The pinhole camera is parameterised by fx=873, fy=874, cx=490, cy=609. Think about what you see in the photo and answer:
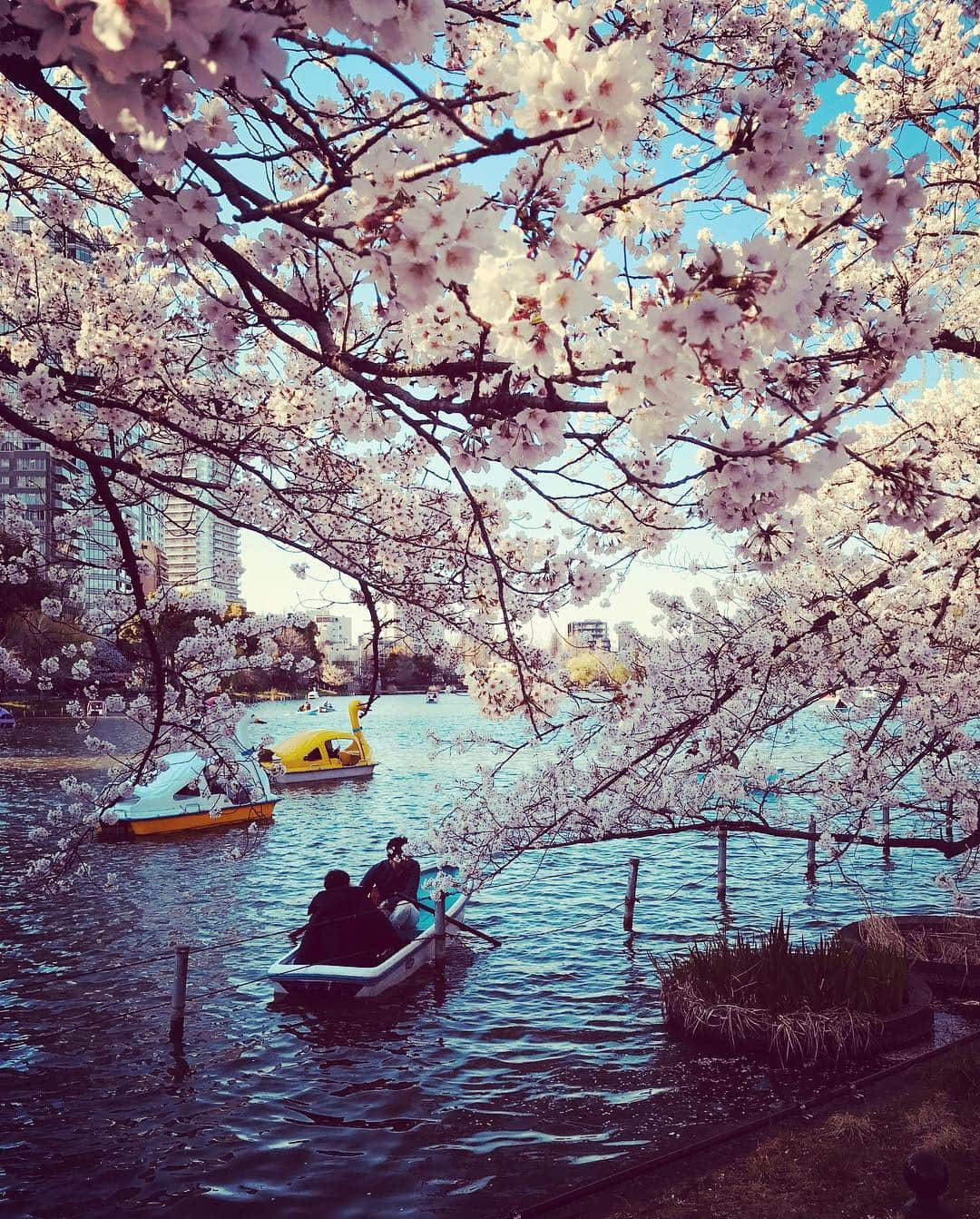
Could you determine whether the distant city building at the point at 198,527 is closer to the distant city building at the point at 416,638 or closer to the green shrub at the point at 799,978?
the distant city building at the point at 416,638

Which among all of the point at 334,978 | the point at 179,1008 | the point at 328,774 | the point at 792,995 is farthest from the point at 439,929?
the point at 328,774

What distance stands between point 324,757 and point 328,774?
72 cm

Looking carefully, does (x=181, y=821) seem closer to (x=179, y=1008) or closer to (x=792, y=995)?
(x=179, y=1008)

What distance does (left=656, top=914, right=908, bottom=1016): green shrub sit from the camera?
29.6ft

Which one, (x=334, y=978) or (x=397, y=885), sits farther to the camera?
(x=397, y=885)

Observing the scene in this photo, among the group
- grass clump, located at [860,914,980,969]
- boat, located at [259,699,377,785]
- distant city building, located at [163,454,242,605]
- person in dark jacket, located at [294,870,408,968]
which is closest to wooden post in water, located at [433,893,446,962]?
person in dark jacket, located at [294,870,408,968]

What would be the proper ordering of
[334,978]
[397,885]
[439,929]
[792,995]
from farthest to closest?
[397,885], [439,929], [334,978], [792,995]

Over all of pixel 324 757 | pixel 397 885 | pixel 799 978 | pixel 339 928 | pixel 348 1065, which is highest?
pixel 324 757

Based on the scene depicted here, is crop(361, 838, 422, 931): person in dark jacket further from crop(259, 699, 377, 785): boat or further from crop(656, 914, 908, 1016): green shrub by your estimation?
crop(259, 699, 377, 785): boat

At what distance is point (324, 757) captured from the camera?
116 ft

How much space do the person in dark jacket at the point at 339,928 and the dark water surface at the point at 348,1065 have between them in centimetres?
61

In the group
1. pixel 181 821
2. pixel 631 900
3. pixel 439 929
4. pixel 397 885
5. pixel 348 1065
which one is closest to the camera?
pixel 348 1065

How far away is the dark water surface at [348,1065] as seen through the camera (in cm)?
734

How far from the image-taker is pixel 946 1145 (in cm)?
624
